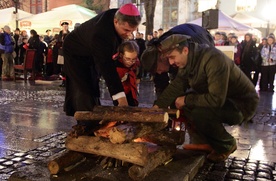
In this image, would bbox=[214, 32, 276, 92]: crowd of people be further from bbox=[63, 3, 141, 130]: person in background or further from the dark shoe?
bbox=[63, 3, 141, 130]: person in background

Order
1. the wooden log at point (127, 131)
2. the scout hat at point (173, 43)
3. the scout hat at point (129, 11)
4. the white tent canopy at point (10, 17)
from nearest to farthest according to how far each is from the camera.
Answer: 1. the wooden log at point (127, 131)
2. the scout hat at point (129, 11)
3. the scout hat at point (173, 43)
4. the white tent canopy at point (10, 17)

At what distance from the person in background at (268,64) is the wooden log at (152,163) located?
9.17 meters

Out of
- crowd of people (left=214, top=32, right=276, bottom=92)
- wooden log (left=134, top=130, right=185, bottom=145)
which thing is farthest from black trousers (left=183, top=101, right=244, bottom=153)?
crowd of people (left=214, top=32, right=276, bottom=92)

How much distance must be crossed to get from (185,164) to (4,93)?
7.69 meters

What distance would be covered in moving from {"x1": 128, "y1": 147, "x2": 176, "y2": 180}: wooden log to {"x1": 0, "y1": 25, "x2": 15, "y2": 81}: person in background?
10.8 m

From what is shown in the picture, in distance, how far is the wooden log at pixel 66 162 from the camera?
347 centimetres

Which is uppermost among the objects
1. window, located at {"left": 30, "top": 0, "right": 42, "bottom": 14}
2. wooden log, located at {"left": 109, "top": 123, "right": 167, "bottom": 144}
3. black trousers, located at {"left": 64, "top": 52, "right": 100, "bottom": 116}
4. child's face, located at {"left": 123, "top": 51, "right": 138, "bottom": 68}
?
window, located at {"left": 30, "top": 0, "right": 42, "bottom": 14}

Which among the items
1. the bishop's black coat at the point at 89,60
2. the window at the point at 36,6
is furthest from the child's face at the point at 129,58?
the window at the point at 36,6

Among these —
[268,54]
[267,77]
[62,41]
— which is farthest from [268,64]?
[62,41]

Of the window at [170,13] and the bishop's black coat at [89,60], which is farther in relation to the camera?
the window at [170,13]

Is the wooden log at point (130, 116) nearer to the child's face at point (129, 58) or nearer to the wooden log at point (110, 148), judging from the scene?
the wooden log at point (110, 148)

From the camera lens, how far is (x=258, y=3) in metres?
26.5

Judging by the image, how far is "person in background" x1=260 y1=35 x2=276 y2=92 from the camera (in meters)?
12.0

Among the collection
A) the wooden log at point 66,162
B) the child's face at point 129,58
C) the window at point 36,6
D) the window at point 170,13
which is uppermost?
the window at point 36,6
